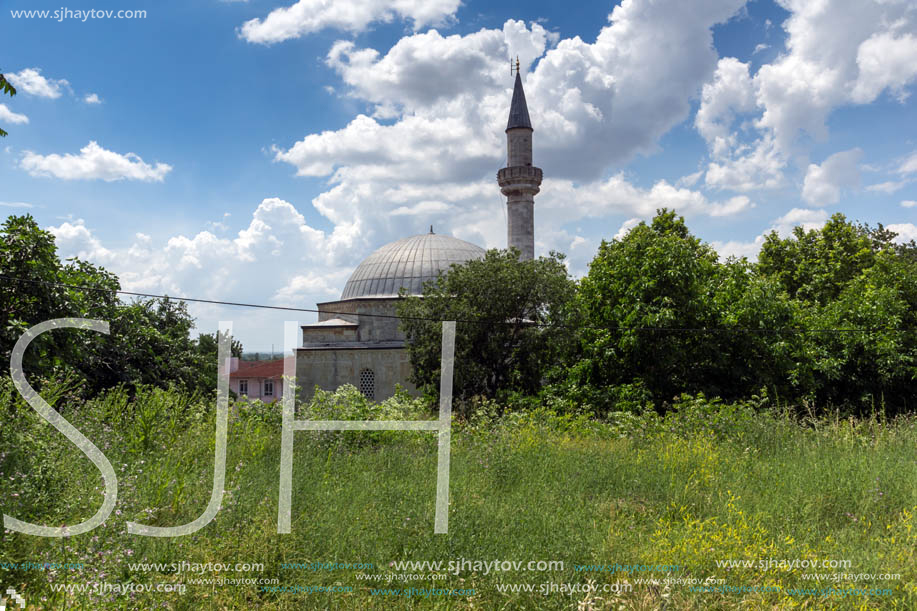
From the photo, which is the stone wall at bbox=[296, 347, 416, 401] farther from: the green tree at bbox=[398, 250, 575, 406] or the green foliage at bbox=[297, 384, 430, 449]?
the green foliage at bbox=[297, 384, 430, 449]

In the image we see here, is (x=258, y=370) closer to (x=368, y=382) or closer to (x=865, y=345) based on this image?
(x=368, y=382)

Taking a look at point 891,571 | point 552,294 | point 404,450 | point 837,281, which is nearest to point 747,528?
point 891,571

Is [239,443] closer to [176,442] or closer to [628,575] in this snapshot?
[176,442]

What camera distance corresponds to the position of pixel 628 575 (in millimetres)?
4410

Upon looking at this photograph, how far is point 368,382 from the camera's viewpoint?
24422 millimetres

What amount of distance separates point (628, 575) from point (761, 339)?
1325 cm

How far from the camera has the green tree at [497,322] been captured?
17.5 m

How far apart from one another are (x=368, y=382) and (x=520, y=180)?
35.6 ft

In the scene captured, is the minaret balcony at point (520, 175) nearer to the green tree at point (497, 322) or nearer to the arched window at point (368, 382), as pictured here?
the green tree at point (497, 322)

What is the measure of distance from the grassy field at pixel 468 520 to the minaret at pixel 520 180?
18539mm

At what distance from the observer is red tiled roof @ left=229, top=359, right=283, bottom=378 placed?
121ft

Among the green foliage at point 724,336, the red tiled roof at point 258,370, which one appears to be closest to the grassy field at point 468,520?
the green foliage at point 724,336

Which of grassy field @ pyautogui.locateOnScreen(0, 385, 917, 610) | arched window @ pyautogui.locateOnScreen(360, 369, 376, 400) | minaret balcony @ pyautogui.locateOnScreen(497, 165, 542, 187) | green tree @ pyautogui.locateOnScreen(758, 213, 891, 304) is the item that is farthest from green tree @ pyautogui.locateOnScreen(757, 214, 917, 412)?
arched window @ pyautogui.locateOnScreen(360, 369, 376, 400)

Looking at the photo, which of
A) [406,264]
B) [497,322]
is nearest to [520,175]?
[406,264]
